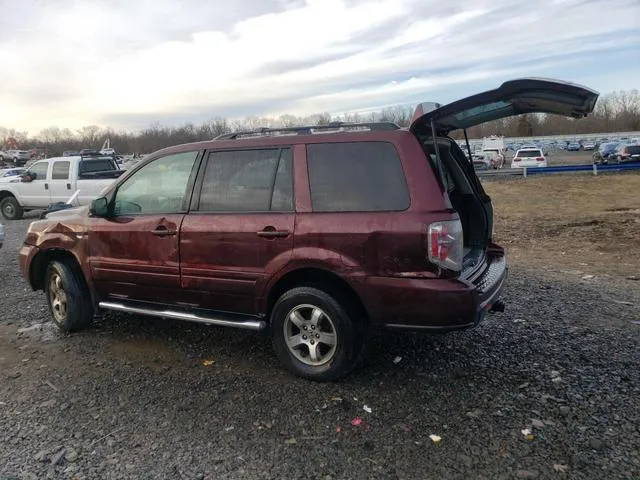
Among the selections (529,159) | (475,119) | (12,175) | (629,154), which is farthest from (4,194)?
(629,154)

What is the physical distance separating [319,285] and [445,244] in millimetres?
1006

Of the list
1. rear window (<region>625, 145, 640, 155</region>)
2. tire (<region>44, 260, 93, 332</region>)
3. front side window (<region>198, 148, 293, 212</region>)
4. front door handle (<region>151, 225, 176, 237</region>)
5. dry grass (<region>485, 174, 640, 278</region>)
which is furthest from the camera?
rear window (<region>625, 145, 640, 155</region>)

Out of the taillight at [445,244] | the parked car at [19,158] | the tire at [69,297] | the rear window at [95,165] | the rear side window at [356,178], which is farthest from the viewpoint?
the parked car at [19,158]

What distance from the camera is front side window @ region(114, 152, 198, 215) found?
15.0ft

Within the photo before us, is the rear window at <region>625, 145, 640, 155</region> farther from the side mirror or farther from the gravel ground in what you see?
the side mirror

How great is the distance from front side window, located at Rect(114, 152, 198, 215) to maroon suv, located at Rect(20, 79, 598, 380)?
1cm

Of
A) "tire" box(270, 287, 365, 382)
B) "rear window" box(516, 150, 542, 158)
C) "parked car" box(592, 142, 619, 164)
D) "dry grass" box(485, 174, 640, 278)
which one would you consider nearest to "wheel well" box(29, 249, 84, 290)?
"tire" box(270, 287, 365, 382)

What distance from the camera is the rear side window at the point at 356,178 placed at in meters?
3.69

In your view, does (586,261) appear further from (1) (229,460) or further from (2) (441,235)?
(1) (229,460)

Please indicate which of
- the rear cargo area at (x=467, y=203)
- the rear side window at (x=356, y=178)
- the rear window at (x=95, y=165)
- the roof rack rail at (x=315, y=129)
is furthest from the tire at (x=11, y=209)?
the rear cargo area at (x=467, y=203)

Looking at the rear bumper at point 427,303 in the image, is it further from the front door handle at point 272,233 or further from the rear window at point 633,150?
the rear window at point 633,150

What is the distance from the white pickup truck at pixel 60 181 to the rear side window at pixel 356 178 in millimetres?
10982

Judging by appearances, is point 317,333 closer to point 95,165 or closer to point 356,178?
point 356,178

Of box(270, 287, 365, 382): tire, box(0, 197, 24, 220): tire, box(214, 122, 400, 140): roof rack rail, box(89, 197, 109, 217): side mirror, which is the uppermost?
box(214, 122, 400, 140): roof rack rail
